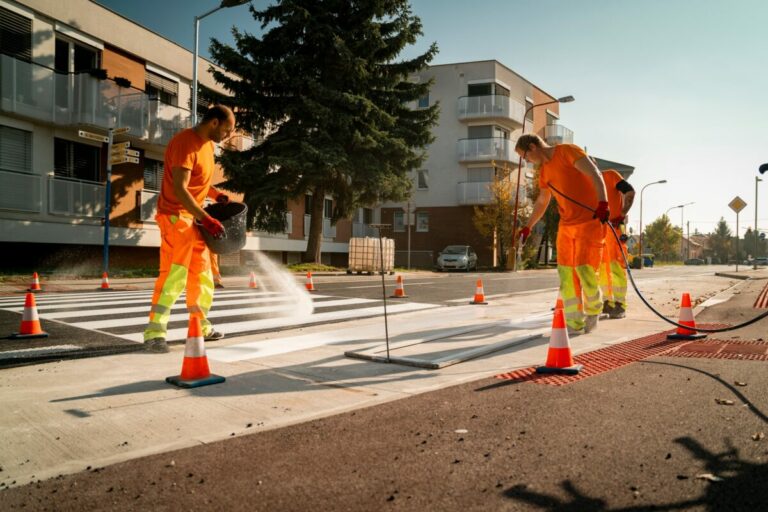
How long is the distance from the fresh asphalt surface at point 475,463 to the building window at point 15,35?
710 inches

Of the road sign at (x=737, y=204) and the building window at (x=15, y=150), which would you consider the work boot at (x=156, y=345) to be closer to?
the building window at (x=15, y=150)

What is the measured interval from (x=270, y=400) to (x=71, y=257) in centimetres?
1752

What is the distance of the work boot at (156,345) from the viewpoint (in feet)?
18.1

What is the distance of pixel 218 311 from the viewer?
29.6ft

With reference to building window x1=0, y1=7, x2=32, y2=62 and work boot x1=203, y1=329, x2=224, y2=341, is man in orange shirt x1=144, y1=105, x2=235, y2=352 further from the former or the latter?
building window x1=0, y1=7, x2=32, y2=62

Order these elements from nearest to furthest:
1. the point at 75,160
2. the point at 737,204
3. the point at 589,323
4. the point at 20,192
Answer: the point at 589,323 < the point at 20,192 < the point at 75,160 < the point at 737,204

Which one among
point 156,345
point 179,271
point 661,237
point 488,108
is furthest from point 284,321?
point 661,237

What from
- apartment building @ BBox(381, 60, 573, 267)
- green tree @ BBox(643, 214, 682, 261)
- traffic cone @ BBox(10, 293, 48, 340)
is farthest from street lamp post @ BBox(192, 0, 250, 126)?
green tree @ BBox(643, 214, 682, 261)

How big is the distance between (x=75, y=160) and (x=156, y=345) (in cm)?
1609

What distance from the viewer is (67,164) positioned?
18906 mm

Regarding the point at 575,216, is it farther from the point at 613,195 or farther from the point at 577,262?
the point at 613,195

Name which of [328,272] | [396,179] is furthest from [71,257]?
[396,179]

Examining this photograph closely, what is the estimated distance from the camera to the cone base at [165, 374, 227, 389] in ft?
14.1

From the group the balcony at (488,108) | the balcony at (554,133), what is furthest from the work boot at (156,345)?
the balcony at (554,133)
